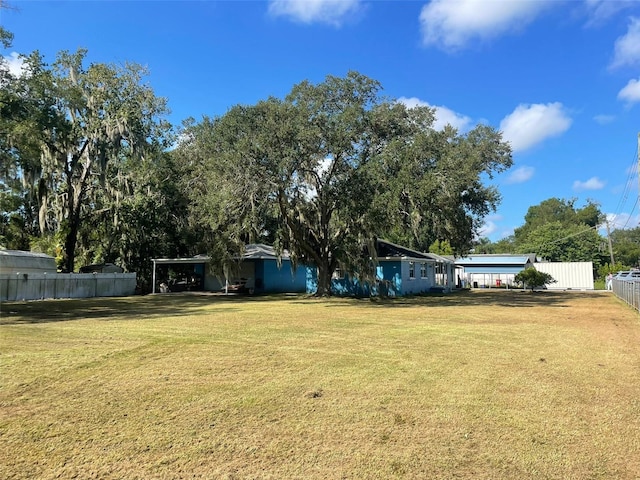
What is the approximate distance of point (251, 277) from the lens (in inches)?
1133

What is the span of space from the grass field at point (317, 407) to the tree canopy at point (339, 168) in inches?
362

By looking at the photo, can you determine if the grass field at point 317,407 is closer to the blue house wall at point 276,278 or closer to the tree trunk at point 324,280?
the tree trunk at point 324,280

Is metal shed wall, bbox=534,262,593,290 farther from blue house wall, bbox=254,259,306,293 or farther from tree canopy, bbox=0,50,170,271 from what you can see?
tree canopy, bbox=0,50,170,271

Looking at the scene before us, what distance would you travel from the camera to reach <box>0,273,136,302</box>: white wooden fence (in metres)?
19.7

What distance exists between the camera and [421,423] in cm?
445

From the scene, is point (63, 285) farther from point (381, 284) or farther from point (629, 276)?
point (629, 276)

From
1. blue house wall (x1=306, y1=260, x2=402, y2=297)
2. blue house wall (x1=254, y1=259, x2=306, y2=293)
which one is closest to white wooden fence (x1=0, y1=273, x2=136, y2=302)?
blue house wall (x1=254, y1=259, x2=306, y2=293)

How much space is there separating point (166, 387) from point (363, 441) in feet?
8.80

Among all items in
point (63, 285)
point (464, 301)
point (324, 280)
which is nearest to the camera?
point (464, 301)

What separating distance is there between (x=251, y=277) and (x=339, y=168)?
37.4 feet

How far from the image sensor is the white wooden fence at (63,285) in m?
19.7

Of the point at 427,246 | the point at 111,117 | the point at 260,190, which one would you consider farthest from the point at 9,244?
the point at 427,246

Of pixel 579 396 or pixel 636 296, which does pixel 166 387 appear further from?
pixel 636 296

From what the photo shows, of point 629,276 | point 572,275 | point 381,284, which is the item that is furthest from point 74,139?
point 572,275
